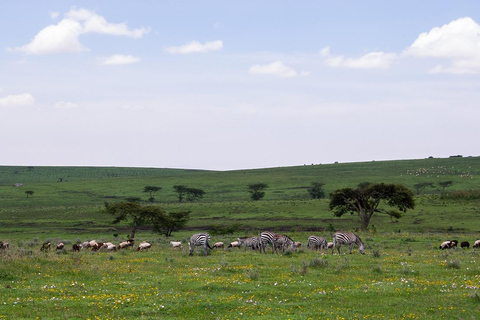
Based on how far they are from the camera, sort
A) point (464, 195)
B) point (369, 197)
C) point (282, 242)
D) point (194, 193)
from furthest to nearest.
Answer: point (194, 193), point (464, 195), point (369, 197), point (282, 242)

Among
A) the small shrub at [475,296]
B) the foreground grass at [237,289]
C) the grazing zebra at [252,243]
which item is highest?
the small shrub at [475,296]

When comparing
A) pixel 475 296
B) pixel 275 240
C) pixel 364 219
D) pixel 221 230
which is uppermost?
pixel 475 296

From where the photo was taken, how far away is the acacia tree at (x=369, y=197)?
5919 centimetres

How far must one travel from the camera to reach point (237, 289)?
1869 centimetres

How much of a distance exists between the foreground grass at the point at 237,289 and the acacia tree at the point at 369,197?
31937 mm

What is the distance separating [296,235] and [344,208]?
1426 centimetres

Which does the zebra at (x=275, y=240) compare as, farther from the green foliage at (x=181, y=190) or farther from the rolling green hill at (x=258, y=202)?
the green foliage at (x=181, y=190)

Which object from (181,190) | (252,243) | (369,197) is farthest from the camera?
(181,190)

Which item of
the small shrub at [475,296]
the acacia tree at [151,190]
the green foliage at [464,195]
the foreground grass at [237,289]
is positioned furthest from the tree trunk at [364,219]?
the acacia tree at [151,190]

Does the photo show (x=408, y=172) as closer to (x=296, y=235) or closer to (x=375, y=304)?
(x=296, y=235)

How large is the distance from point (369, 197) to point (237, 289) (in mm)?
43808

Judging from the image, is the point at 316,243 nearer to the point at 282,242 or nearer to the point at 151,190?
the point at 282,242

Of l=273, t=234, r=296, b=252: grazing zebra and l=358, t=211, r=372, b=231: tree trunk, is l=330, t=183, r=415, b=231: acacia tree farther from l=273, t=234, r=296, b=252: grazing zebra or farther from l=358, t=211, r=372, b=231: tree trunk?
l=273, t=234, r=296, b=252: grazing zebra

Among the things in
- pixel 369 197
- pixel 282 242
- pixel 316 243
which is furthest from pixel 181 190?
pixel 282 242
